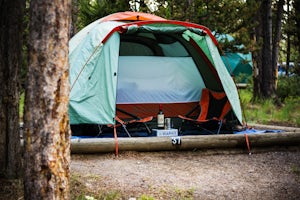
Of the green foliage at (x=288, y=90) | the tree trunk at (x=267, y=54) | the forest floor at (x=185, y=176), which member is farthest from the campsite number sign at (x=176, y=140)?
the green foliage at (x=288, y=90)

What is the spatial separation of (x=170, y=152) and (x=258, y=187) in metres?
1.78

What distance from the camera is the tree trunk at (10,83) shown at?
149 inches

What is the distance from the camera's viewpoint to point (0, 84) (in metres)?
3.82

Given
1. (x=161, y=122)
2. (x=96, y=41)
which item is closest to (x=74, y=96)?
(x=96, y=41)

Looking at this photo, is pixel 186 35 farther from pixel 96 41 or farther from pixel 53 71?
pixel 53 71

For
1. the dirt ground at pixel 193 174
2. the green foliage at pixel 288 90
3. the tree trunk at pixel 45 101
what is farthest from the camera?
the green foliage at pixel 288 90

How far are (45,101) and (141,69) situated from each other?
491cm

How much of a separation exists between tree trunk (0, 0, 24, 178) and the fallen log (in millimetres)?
1793

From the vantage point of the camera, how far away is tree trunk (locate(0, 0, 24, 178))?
379cm

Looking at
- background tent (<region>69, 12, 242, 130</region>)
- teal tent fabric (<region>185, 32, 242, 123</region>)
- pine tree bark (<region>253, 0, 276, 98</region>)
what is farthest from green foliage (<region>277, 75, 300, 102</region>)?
teal tent fabric (<region>185, 32, 242, 123</region>)

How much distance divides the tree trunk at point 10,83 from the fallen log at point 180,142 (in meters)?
1.79

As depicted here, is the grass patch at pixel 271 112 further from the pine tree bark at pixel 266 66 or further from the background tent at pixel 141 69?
the background tent at pixel 141 69

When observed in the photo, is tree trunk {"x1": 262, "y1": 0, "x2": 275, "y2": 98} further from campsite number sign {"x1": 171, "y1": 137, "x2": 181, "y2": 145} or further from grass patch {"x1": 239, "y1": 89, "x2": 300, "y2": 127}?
campsite number sign {"x1": 171, "y1": 137, "x2": 181, "y2": 145}

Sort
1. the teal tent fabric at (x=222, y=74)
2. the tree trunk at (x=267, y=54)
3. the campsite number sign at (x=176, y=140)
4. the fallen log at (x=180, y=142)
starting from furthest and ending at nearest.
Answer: the tree trunk at (x=267, y=54) < the teal tent fabric at (x=222, y=74) < the campsite number sign at (x=176, y=140) < the fallen log at (x=180, y=142)
